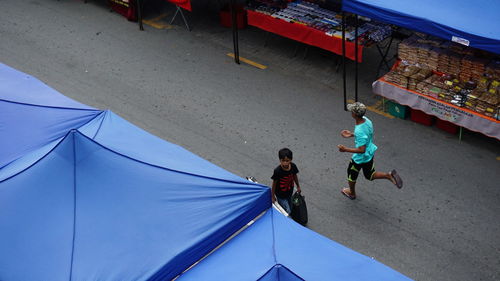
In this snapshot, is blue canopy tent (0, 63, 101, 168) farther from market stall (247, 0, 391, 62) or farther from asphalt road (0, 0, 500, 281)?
market stall (247, 0, 391, 62)

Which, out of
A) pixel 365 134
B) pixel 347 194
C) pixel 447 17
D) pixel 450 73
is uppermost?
pixel 447 17

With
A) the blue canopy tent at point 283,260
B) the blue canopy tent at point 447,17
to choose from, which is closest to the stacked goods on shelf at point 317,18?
the blue canopy tent at point 447,17

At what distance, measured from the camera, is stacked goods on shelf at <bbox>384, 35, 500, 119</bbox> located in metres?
8.96

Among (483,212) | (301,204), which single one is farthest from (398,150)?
(301,204)

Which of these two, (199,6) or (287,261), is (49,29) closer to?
(199,6)

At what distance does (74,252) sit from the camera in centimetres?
556

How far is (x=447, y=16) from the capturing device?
27.8 ft

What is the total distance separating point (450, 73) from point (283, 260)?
552 centimetres

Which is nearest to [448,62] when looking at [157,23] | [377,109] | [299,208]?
[377,109]

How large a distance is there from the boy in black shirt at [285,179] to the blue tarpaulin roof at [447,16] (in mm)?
3054

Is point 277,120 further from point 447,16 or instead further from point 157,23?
point 157,23

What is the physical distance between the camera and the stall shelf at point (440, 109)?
28.9 feet

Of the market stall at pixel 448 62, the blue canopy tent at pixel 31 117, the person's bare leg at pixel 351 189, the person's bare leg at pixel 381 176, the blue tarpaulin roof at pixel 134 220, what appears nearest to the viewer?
the blue tarpaulin roof at pixel 134 220

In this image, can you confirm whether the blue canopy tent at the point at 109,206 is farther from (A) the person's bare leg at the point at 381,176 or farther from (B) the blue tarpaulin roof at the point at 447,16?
(B) the blue tarpaulin roof at the point at 447,16
